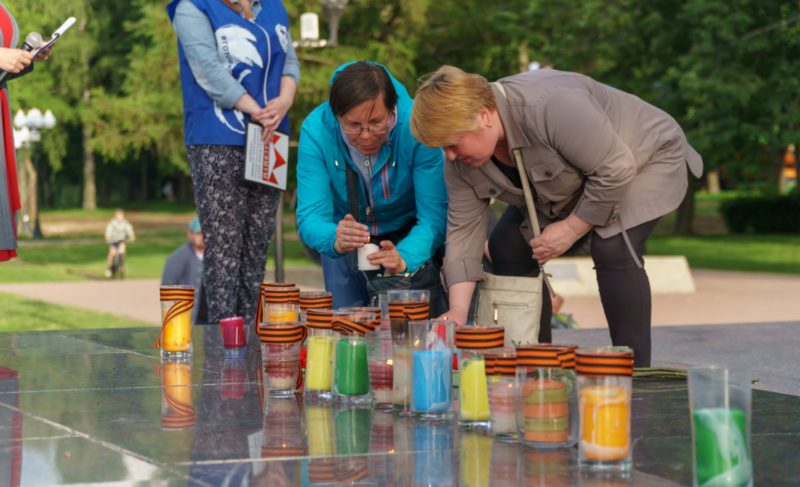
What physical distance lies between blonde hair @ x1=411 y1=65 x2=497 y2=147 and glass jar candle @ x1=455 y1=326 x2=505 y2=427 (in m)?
0.90

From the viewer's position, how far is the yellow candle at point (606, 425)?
3.43 meters

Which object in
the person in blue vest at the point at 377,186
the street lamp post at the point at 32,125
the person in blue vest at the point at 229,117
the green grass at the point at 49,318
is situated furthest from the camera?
the street lamp post at the point at 32,125

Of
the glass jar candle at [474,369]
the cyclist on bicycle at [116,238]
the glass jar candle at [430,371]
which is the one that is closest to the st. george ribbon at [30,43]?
the glass jar candle at [430,371]

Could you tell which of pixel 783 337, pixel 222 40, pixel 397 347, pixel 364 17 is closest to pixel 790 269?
pixel 364 17

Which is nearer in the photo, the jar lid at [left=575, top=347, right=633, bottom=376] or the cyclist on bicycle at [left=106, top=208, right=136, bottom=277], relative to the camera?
the jar lid at [left=575, top=347, right=633, bottom=376]

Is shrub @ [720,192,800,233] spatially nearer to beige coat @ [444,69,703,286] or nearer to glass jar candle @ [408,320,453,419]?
beige coat @ [444,69,703,286]

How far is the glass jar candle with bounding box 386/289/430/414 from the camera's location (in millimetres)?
4230

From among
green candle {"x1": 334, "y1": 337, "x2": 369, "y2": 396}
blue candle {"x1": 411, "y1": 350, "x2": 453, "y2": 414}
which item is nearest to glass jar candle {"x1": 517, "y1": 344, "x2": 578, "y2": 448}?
blue candle {"x1": 411, "y1": 350, "x2": 453, "y2": 414}

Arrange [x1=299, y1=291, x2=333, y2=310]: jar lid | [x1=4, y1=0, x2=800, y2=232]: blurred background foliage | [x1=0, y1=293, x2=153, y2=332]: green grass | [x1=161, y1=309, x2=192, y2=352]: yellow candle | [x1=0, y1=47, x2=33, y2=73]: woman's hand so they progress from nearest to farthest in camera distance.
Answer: [x1=299, y1=291, x2=333, y2=310]: jar lid
[x1=161, y1=309, x2=192, y2=352]: yellow candle
[x1=0, y1=47, x2=33, y2=73]: woman's hand
[x1=0, y1=293, x2=153, y2=332]: green grass
[x1=4, y1=0, x2=800, y2=232]: blurred background foliage

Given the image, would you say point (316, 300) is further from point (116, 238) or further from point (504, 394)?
point (116, 238)

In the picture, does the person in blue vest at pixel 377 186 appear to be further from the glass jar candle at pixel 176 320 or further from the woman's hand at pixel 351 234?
the glass jar candle at pixel 176 320

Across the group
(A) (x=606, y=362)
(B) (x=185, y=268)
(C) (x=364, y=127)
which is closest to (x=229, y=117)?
(C) (x=364, y=127)

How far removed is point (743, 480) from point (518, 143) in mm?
2091

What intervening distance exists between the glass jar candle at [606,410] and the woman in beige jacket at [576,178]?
1495 mm
